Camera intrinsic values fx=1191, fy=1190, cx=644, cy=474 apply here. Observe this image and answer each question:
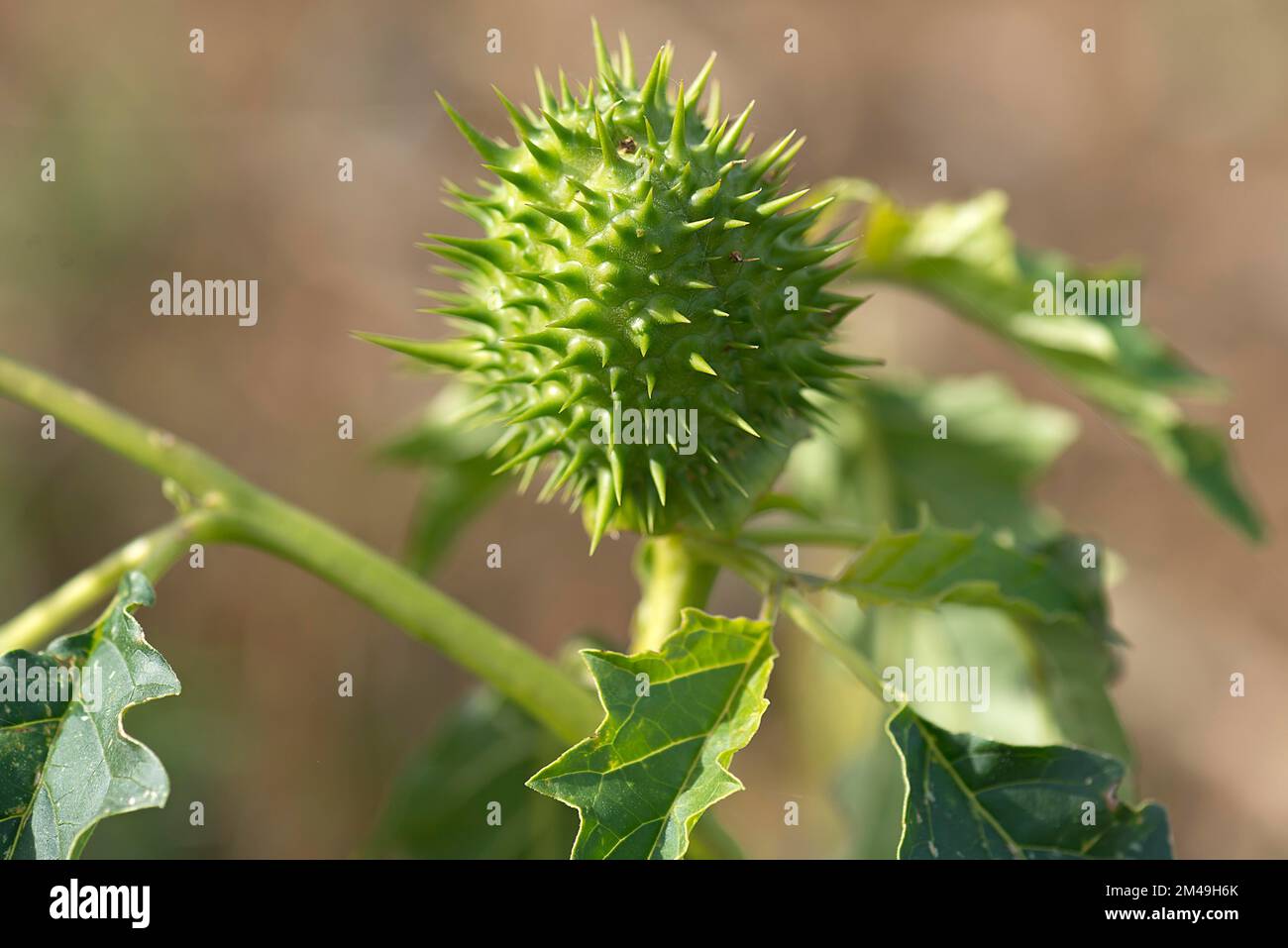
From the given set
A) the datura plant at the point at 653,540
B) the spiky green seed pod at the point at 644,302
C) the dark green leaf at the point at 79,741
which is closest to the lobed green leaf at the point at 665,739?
the datura plant at the point at 653,540

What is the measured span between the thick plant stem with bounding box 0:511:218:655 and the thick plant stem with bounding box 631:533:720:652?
652 millimetres

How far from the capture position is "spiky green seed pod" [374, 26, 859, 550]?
145cm

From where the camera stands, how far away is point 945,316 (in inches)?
182

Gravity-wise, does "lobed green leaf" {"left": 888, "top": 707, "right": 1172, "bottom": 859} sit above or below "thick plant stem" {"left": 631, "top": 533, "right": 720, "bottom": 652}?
below

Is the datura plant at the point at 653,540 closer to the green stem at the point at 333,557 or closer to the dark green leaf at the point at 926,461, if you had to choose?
the green stem at the point at 333,557

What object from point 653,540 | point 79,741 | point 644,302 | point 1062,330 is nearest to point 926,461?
point 1062,330

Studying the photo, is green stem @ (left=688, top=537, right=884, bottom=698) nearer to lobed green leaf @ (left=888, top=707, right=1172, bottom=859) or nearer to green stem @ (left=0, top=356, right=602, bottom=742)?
lobed green leaf @ (left=888, top=707, right=1172, bottom=859)

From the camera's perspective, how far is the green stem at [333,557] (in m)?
1.65

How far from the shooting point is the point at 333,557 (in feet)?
5.45

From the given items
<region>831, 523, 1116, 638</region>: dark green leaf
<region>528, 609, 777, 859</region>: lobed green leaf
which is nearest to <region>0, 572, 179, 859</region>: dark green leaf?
<region>528, 609, 777, 859</region>: lobed green leaf

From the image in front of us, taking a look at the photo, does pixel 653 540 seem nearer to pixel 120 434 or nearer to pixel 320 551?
pixel 320 551
